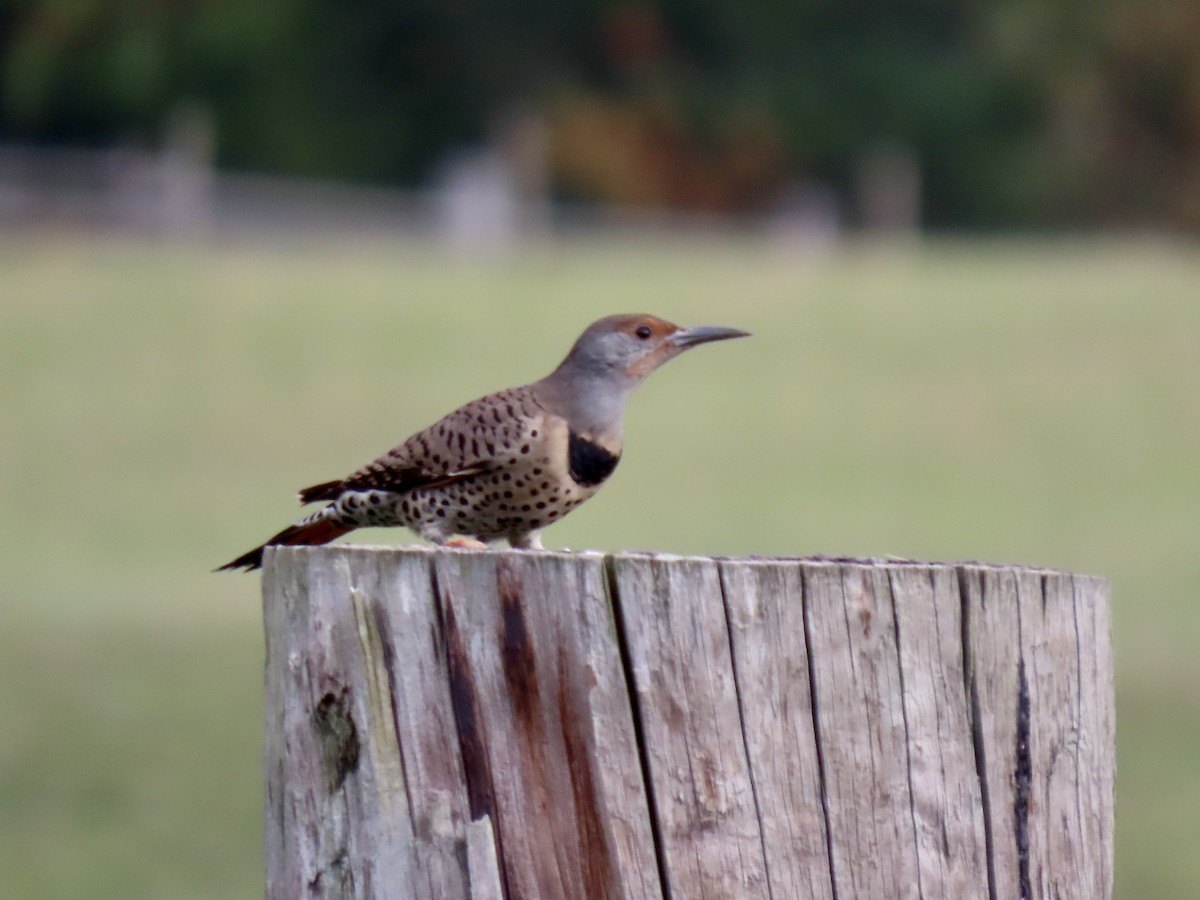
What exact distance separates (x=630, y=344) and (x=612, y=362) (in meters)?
0.08

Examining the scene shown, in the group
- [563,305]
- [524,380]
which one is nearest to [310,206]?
[563,305]

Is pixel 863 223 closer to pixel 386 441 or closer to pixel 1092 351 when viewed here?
pixel 1092 351

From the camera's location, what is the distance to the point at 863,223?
43.5 m

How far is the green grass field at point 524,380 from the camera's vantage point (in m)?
12.1

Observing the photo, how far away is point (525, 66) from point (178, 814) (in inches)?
1418

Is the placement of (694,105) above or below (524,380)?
above

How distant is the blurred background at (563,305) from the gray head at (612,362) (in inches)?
183

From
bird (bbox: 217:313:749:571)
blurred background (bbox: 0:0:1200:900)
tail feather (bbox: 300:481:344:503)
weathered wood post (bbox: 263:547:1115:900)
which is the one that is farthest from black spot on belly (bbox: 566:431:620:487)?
blurred background (bbox: 0:0:1200:900)

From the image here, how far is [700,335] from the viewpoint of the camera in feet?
16.2

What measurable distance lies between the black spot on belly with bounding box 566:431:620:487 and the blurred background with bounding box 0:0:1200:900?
470cm

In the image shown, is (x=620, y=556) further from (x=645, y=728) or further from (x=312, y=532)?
(x=312, y=532)

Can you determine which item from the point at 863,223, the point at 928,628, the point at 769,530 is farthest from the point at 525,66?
the point at 928,628

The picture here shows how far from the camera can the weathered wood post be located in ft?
9.49

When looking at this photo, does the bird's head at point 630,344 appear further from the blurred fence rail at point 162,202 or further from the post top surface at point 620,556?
the blurred fence rail at point 162,202
